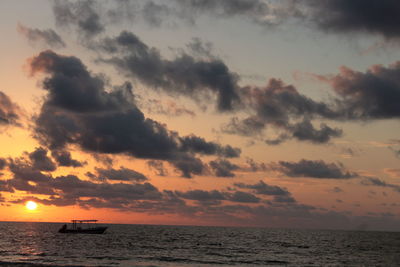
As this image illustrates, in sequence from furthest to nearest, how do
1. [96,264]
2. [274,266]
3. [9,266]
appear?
[274,266] < [96,264] < [9,266]

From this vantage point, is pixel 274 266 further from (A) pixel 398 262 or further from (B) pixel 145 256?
(A) pixel 398 262

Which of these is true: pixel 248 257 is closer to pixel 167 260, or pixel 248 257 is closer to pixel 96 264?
pixel 167 260

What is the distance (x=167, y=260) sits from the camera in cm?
10025

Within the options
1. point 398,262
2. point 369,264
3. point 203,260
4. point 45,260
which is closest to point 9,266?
point 45,260

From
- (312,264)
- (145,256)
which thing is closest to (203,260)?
(145,256)

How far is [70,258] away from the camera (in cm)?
10062

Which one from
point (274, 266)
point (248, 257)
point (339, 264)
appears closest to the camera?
point (274, 266)

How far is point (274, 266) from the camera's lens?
96688 millimetres

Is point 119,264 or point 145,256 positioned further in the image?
point 145,256

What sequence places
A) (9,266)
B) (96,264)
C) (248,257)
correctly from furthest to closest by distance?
→ (248,257) < (96,264) < (9,266)

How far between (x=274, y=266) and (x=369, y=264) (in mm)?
26118

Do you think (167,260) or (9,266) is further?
(167,260)

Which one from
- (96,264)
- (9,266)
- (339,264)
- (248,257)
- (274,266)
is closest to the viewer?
(9,266)

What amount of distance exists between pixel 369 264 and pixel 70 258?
67573 mm
